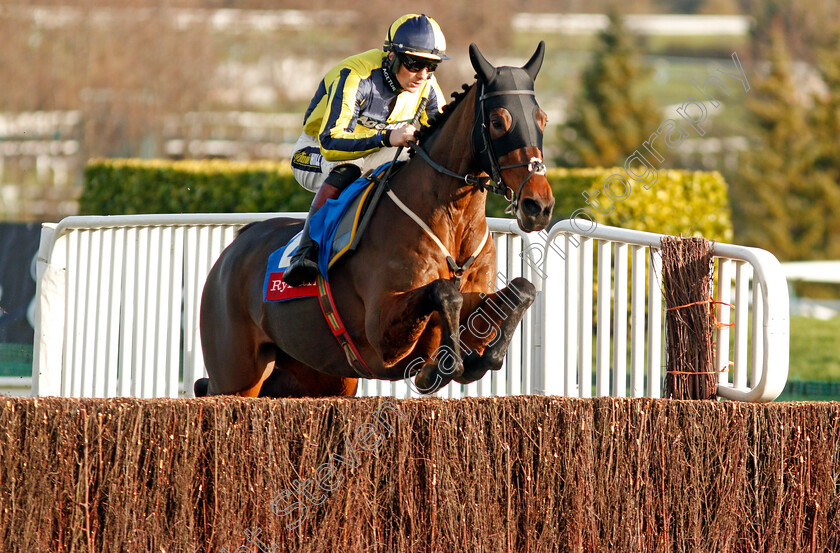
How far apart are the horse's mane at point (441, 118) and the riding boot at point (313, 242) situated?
50cm

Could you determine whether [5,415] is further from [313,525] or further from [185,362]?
[185,362]

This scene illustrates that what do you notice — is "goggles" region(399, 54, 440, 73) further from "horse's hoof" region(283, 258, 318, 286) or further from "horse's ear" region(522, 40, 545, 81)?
"horse's hoof" region(283, 258, 318, 286)

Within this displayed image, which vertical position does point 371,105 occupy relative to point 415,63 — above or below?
below

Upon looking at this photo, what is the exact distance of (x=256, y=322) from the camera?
5.34 metres

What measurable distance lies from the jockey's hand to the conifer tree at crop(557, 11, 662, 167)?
19.7 metres

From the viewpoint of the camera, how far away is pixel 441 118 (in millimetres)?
4492

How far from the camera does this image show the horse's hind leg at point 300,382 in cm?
553

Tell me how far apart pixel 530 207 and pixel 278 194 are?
768 cm

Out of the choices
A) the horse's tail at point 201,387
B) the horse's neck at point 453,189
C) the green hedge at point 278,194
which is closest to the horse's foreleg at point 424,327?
the horse's neck at point 453,189

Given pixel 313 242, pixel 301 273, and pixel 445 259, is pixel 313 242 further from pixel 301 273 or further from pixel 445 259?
pixel 445 259

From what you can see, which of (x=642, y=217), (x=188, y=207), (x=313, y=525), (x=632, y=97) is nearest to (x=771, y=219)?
(x=632, y=97)

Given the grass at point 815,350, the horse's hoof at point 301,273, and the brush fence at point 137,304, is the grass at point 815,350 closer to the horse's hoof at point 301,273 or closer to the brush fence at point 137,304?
the brush fence at point 137,304

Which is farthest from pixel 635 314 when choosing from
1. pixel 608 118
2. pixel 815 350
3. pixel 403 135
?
pixel 608 118

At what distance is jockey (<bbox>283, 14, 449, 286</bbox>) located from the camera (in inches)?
179
